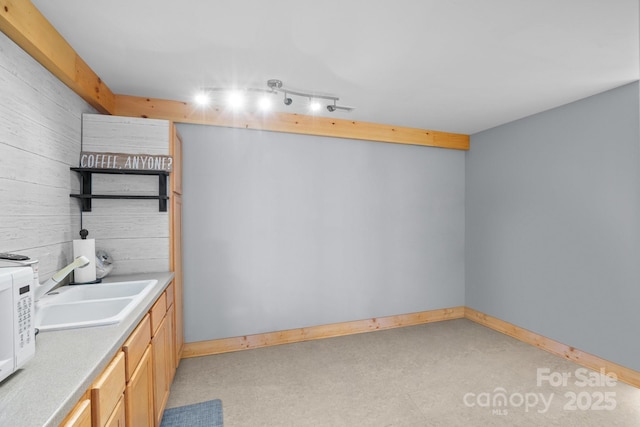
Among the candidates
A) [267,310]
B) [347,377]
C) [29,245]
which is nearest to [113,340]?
[29,245]

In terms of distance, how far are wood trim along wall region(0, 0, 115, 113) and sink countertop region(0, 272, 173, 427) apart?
4.78 feet

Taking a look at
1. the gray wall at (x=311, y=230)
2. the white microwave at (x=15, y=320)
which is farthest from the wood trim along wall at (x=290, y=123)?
the white microwave at (x=15, y=320)

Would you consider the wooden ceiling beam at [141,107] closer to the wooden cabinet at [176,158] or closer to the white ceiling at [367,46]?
the white ceiling at [367,46]

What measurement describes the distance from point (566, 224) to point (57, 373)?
12.9ft

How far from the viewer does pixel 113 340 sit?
1298 mm

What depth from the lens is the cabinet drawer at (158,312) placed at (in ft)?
6.29

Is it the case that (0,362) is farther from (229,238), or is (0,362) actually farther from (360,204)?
(360,204)

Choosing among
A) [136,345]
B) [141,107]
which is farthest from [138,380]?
[141,107]

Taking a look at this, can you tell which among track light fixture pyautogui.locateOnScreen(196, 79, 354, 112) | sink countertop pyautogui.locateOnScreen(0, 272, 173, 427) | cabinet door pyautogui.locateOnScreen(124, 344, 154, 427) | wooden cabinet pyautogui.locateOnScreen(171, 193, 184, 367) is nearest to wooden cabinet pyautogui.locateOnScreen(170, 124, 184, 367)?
wooden cabinet pyautogui.locateOnScreen(171, 193, 184, 367)

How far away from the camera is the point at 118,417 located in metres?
1.32

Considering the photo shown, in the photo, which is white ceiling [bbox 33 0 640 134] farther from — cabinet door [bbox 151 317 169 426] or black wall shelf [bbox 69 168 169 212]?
cabinet door [bbox 151 317 169 426]

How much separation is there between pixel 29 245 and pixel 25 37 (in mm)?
1087

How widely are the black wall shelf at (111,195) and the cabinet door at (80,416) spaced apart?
1.78 m

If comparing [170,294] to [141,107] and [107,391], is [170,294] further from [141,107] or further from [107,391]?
[141,107]
